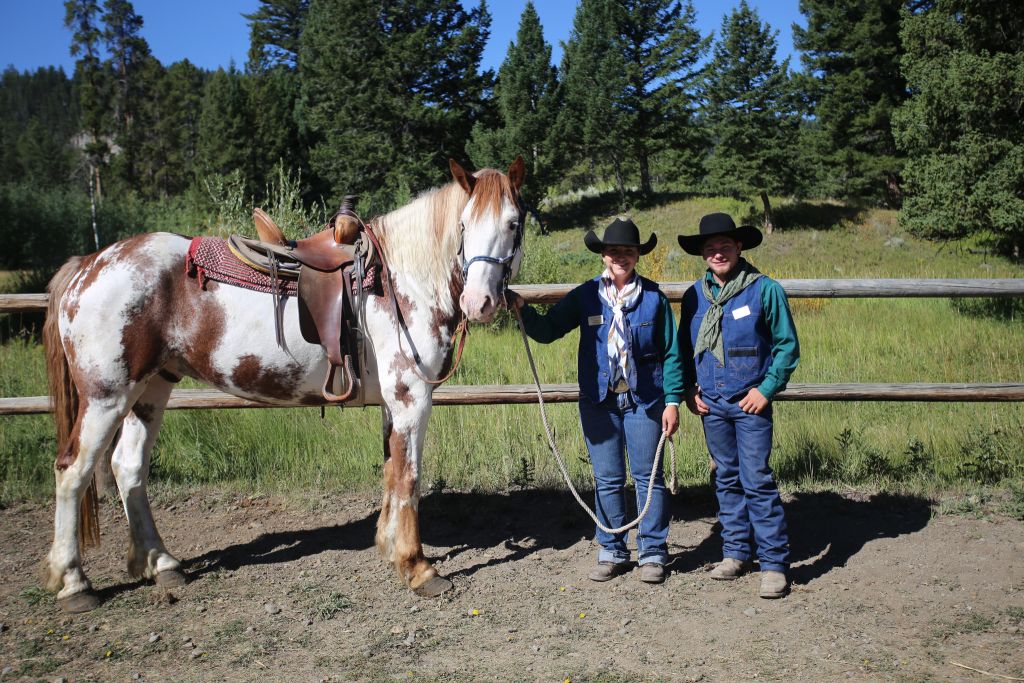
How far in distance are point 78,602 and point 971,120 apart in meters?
14.7

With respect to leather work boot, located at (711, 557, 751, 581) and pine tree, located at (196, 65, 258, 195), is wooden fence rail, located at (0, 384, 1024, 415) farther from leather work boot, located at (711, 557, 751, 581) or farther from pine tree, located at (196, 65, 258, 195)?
pine tree, located at (196, 65, 258, 195)

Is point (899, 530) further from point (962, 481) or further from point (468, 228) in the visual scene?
point (468, 228)

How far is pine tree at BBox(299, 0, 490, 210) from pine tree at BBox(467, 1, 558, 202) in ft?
7.81

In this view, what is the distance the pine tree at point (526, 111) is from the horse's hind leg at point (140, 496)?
2486 cm

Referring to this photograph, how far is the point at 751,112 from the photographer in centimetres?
2528

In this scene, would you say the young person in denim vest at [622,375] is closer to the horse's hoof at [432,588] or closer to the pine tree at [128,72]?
the horse's hoof at [432,588]

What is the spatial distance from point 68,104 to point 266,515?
325ft

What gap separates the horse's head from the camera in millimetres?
3264

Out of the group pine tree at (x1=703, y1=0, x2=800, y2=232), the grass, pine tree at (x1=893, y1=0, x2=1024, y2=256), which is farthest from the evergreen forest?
the grass

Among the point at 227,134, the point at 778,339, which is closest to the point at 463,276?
the point at 778,339

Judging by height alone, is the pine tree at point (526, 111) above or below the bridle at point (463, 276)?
above

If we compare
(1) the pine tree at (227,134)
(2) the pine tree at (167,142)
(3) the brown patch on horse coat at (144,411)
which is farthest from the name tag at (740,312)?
(2) the pine tree at (167,142)

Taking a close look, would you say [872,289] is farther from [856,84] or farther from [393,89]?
[393,89]

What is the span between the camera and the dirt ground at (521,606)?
2.93 metres
